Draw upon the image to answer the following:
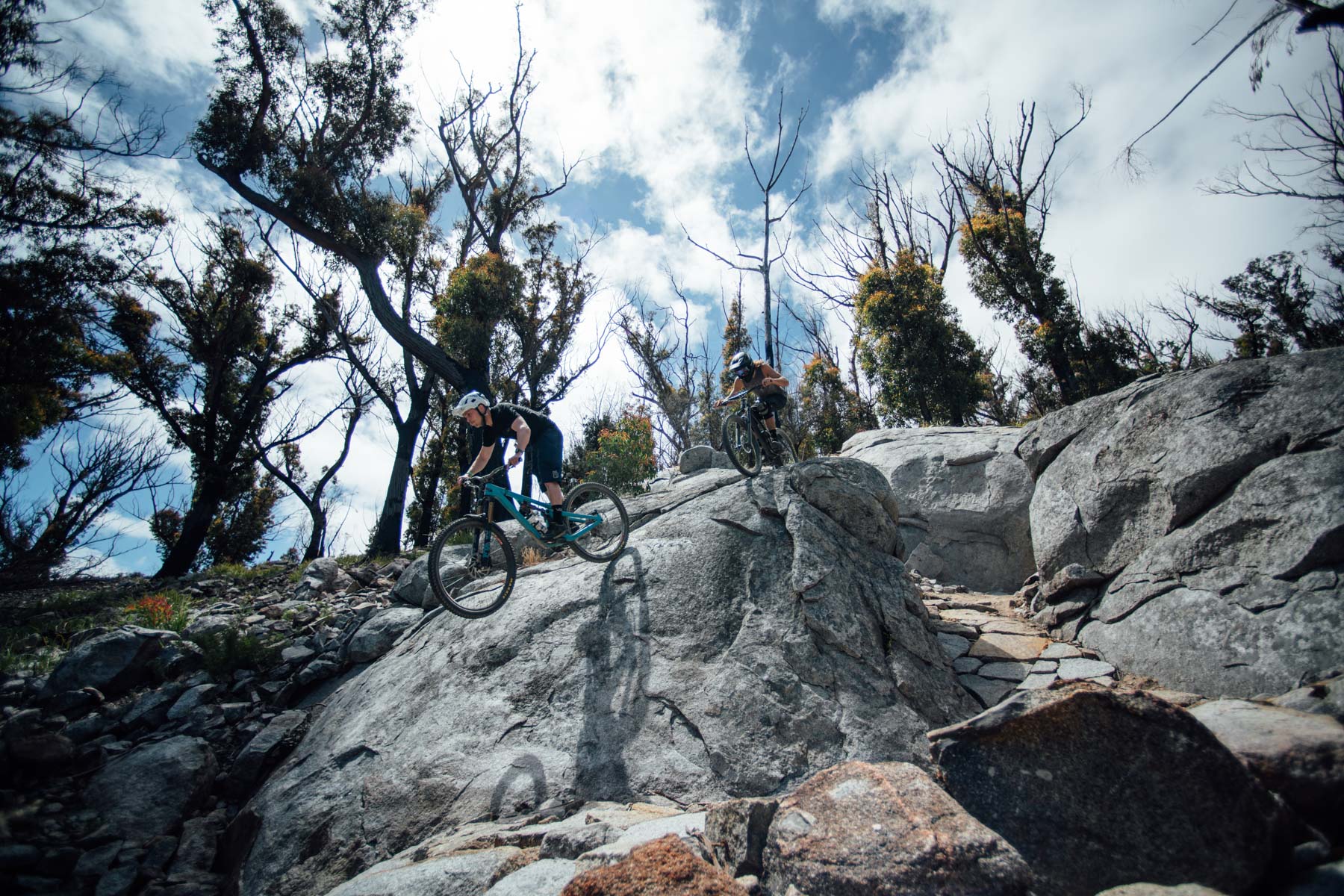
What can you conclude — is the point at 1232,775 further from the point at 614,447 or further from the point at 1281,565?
the point at 614,447

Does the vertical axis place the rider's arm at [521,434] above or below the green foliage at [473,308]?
below

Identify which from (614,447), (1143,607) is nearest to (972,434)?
(1143,607)

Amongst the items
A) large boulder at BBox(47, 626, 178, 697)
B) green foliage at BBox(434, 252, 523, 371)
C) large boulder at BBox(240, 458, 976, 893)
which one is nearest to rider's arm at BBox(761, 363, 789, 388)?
large boulder at BBox(240, 458, 976, 893)

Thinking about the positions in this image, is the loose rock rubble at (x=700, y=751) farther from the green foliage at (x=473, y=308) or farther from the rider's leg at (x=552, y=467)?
the green foliage at (x=473, y=308)

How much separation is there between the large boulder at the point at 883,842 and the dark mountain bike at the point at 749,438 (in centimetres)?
607

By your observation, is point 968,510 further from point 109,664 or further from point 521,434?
point 109,664

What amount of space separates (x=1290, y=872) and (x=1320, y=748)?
61 cm

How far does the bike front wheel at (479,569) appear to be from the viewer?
252 inches

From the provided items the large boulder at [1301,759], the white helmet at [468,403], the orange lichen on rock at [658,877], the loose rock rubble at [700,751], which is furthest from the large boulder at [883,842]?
the white helmet at [468,403]

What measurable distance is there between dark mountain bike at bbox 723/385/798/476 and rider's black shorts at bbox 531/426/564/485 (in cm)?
264

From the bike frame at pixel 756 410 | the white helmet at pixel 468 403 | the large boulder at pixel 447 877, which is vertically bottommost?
the large boulder at pixel 447 877

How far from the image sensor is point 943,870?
2223 millimetres

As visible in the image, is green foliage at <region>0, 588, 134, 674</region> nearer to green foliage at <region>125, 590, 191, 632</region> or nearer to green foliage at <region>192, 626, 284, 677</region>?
green foliage at <region>125, 590, 191, 632</region>

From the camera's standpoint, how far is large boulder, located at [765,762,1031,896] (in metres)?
2.22
